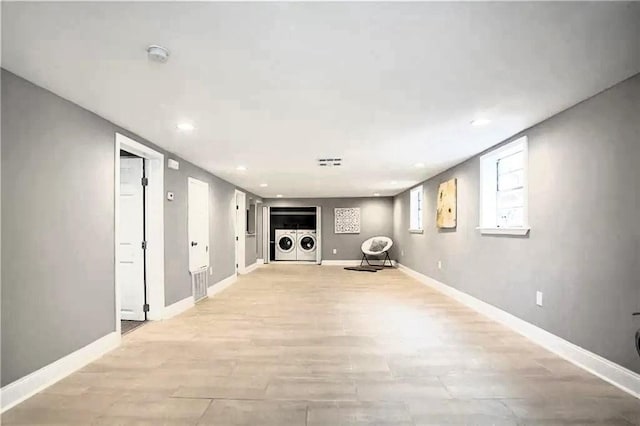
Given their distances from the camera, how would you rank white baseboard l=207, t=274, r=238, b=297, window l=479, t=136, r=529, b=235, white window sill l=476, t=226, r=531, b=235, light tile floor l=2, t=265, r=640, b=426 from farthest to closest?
white baseboard l=207, t=274, r=238, b=297 → window l=479, t=136, r=529, b=235 → white window sill l=476, t=226, r=531, b=235 → light tile floor l=2, t=265, r=640, b=426

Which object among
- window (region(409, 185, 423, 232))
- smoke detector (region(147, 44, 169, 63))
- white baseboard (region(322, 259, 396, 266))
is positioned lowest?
white baseboard (region(322, 259, 396, 266))

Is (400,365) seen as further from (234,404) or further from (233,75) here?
(233,75)

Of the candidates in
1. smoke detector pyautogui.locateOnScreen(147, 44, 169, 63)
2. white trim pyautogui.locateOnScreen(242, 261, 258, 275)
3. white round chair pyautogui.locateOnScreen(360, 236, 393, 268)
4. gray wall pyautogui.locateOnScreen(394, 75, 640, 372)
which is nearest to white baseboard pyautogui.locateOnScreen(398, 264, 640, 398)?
gray wall pyautogui.locateOnScreen(394, 75, 640, 372)

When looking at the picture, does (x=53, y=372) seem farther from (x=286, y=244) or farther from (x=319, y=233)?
(x=286, y=244)

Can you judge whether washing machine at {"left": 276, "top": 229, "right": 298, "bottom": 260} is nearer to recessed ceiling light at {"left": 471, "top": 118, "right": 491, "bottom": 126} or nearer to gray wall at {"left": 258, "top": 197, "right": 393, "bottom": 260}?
gray wall at {"left": 258, "top": 197, "right": 393, "bottom": 260}

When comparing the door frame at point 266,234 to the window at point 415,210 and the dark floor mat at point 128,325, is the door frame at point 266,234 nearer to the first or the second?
the window at point 415,210

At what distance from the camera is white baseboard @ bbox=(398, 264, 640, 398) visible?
2.31 meters

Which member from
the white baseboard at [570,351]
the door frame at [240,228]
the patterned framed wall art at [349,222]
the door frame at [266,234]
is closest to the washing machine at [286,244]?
the door frame at [266,234]

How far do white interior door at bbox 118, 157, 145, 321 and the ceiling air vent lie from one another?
2304mm

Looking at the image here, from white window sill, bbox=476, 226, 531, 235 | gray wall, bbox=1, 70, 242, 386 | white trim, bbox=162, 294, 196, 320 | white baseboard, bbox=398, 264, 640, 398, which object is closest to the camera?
gray wall, bbox=1, 70, 242, 386

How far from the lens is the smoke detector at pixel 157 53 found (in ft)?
6.10

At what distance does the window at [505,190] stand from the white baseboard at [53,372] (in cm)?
404

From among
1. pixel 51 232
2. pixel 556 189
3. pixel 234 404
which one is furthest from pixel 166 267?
pixel 556 189

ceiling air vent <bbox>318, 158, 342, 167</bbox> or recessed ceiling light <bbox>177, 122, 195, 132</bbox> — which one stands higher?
recessed ceiling light <bbox>177, 122, 195, 132</bbox>
